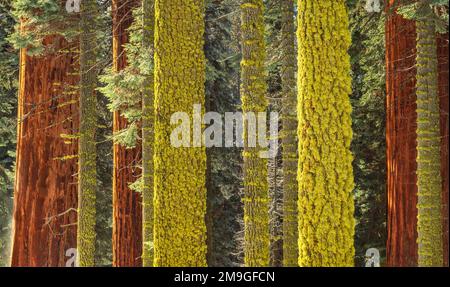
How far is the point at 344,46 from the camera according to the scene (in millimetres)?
6809

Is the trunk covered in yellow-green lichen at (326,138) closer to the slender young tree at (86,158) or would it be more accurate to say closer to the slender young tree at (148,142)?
the slender young tree at (148,142)

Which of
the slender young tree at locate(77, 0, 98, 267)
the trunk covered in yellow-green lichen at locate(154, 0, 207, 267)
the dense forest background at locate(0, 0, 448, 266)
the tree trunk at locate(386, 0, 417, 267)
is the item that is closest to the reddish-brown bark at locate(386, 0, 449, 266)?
the tree trunk at locate(386, 0, 417, 267)

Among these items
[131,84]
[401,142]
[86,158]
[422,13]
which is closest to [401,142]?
[401,142]

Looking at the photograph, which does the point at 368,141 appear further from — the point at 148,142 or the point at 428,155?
the point at 148,142

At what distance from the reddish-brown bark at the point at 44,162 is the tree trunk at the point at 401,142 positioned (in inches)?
240

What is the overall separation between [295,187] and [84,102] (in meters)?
4.10

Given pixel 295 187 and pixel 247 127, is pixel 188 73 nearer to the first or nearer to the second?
pixel 247 127

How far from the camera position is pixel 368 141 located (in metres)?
13.7

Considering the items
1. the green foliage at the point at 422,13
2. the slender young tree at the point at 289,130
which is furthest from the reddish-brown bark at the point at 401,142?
the slender young tree at the point at 289,130

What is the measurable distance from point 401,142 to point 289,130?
216 cm

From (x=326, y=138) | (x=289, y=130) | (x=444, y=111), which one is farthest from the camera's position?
A: (x=289, y=130)

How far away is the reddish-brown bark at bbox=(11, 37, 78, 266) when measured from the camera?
41.9ft

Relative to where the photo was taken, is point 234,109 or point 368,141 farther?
point 234,109

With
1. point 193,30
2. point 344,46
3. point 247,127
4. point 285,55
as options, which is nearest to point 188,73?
point 193,30
